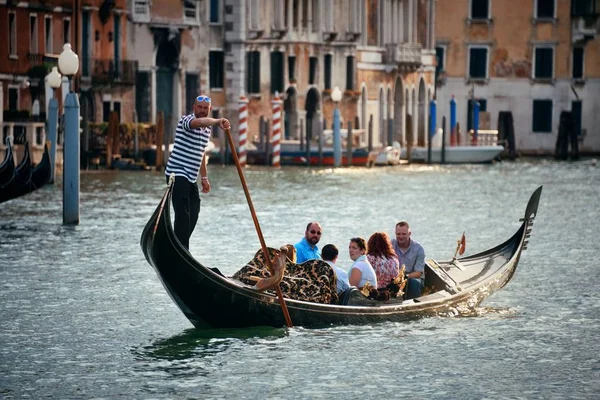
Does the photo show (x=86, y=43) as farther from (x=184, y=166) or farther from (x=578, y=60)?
(x=184, y=166)

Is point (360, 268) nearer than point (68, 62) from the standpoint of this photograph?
Yes

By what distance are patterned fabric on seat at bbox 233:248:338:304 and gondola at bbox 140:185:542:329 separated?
0.08 meters

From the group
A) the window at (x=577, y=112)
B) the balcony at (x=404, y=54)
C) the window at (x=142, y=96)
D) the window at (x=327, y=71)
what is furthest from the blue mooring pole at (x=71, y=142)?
the window at (x=577, y=112)

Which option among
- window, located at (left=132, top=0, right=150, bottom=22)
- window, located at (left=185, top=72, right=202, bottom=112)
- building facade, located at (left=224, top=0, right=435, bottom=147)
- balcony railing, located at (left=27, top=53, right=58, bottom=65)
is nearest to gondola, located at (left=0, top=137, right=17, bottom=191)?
balcony railing, located at (left=27, top=53, right=58, bottom=65)

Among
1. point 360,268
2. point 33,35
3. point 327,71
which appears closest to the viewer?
point 360,268

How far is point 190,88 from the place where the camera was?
35.8 meters

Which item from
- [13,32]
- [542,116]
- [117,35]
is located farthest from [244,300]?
[542,116]

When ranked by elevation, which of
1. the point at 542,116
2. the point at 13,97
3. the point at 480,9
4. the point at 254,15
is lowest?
the point at 542,116

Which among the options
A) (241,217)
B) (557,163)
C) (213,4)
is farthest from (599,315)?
(557,163)

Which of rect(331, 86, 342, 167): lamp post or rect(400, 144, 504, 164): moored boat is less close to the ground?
rect(331, 86, 342, 167): lamp post

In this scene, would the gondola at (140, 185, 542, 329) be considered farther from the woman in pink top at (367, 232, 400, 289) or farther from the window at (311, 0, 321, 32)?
the window at (311, 0, 321, 32)

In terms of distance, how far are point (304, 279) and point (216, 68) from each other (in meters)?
25.8

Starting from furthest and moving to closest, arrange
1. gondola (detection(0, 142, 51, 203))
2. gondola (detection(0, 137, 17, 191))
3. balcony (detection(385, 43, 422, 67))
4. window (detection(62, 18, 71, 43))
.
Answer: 1. balcony (detection(385, 43, 422, 67))
2. window (detection(62, 18, 71, 43))
3. gondola (detection(0, 142, 51, 203))
4. gondola (detection(0, 137, 17, 191))

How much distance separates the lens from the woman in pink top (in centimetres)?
1134
